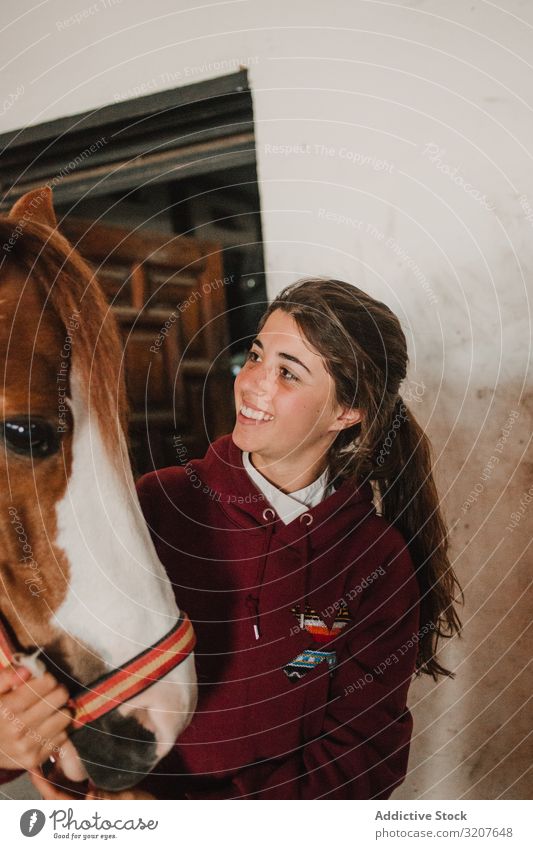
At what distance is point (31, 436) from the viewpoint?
542mm

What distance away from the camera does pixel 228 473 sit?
1.93 feet

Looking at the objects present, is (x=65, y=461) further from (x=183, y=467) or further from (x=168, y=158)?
(x=168, y=158)

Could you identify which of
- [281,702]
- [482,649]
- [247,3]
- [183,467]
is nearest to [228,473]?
[183,467]

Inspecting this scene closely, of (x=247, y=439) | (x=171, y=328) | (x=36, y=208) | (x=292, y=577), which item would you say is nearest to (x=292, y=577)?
(x=292, y=577)

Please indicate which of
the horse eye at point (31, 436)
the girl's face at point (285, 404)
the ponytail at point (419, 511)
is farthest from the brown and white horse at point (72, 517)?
the ponytail at point (419, 511)

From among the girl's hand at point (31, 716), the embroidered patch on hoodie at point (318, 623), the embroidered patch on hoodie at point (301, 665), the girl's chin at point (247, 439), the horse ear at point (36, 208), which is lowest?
the girl's hand at point (31, 716)

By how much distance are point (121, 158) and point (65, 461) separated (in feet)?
0.92

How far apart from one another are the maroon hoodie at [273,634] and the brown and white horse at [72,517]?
1.0 inches

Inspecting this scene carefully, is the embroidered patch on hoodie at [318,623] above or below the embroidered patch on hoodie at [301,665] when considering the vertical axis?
above

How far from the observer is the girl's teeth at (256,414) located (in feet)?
1.89

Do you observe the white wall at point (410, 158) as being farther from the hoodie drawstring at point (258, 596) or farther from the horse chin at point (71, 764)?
the horse chin at point (71, 764)

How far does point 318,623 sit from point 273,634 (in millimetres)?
38

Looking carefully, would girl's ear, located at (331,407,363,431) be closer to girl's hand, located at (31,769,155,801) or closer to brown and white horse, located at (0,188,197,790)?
brown and white horse, located at (0,188,197,790)

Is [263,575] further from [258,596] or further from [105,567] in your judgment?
[105,567]
